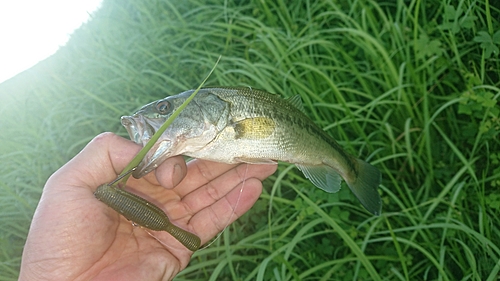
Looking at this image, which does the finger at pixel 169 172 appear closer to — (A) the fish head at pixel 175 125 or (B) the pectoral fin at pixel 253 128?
(A) the fish head at pixel 175 125

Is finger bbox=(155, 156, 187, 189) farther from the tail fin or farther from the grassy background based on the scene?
the tail fin

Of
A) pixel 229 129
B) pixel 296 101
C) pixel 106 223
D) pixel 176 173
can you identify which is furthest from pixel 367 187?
pixel 106 223

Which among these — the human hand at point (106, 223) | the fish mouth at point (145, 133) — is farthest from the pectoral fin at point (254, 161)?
the fish mouth at point (145, 133)

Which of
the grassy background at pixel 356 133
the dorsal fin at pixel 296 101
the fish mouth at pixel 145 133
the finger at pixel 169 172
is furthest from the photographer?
the grassy background at pixel 356 133

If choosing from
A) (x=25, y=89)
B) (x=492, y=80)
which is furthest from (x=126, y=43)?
(x=492, y=80)

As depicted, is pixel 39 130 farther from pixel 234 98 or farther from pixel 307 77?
pixel 234 98

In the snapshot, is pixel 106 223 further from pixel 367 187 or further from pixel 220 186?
pixel 367 187

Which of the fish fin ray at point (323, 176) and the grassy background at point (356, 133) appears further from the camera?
the grassy background at point (356, 133)
